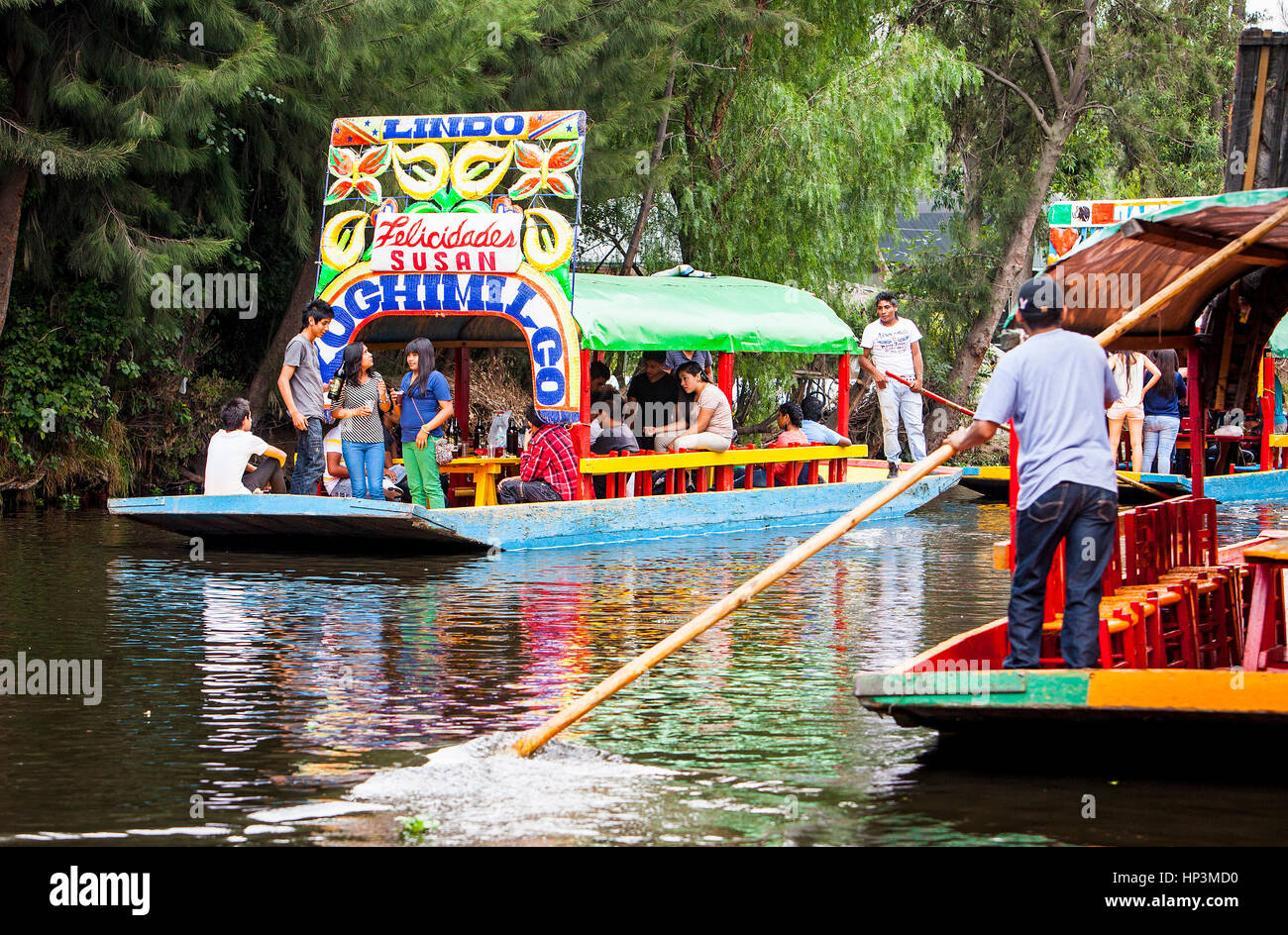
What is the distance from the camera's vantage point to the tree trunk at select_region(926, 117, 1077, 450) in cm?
3056

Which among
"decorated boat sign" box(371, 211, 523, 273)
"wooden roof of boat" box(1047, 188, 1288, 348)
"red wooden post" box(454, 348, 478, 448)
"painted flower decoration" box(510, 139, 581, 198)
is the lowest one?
"red wooden post" box(454, 348, 478, 448)

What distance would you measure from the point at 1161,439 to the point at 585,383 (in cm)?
860

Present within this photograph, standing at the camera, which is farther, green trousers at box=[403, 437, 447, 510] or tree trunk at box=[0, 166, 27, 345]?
tree trunk at box=[0, 166, 27, 345]

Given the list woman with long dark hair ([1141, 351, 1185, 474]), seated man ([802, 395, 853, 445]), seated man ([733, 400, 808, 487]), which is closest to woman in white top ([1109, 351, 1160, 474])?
woman with long dark hair ([1141, 351, 1185, 474])

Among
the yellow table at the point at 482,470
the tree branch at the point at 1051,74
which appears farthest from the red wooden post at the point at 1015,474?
the tree branch at the point at 1051,74

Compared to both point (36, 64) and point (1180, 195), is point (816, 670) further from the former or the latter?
point (1180, 195)

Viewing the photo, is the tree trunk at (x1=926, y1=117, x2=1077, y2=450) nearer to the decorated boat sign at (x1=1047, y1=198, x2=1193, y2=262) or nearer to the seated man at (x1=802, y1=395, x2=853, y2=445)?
the decorated boat sign at (x1=1047, y1=198, x2=1193, y2=262)

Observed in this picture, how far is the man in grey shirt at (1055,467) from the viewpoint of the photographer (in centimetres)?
703

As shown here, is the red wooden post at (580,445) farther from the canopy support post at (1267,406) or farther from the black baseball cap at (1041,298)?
the canopy support post at (1267,406)

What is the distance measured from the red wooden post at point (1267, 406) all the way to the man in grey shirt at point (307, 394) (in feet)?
39.3

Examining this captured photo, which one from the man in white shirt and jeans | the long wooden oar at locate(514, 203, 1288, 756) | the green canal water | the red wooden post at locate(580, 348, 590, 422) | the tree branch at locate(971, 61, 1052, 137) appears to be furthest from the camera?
the tree branch at locate(971, 61, 1052, 137)

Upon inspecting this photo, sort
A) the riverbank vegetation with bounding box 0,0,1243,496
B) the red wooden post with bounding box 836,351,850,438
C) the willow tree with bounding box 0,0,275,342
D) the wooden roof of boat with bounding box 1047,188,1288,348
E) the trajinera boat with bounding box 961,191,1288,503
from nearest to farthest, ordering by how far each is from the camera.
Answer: the wooden roof of boat with bounding box 1047,188,1288,348
the willow tree with bounding box 0,0,275,342
the riverbank vegetation with bounding box 0,0,1243,496
the trajinera boat with bounding box 961,191,1288,503
the red wooden post with bounding box 836,351,850,438

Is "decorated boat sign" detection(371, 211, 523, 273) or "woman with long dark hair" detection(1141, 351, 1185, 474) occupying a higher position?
"decorated boat sign" detection(371, 211, 523, 273)

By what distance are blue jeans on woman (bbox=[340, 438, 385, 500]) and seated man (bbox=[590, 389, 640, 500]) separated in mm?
2275
